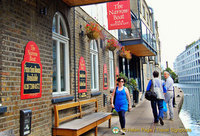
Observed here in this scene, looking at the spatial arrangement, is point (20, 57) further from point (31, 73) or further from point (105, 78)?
point (105, 78)

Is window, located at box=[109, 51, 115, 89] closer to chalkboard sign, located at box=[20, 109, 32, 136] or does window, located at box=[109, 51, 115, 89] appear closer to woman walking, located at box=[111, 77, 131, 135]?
woman walking, located at box=[111, 77, 131, 135]

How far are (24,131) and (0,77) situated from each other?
119 centimetres

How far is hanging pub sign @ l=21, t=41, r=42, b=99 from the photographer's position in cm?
423

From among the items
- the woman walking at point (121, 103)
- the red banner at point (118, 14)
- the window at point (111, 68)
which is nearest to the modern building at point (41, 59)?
the red banner at point (118, 14)

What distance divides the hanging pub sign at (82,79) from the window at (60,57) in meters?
0.63

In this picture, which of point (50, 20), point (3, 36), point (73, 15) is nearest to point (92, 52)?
point (73, 15)

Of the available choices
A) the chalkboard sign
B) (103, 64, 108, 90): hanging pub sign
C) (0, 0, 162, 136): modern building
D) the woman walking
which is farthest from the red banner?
the chalkboard sign

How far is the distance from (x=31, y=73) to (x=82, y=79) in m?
2.75

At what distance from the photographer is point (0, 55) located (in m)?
3.75

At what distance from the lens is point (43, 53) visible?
5000 mm

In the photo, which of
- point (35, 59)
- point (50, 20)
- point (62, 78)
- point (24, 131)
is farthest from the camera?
point (62, 78)

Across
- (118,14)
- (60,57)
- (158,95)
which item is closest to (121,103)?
(158,95)

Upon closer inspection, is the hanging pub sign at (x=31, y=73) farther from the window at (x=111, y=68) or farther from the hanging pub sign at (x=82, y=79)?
the window at (x=111, y=68)

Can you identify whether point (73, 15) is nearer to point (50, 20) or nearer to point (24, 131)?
point (50, 20)
